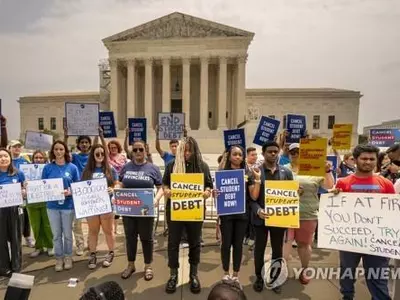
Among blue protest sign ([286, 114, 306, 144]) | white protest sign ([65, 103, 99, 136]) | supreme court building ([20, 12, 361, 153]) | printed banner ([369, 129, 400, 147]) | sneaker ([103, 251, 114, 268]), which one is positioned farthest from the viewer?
supreme court building ([20, 12, 361, 153])

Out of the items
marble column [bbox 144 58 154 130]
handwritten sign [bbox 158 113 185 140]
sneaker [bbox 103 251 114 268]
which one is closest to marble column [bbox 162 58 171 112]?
marble column [bbox 144 58 154 130]

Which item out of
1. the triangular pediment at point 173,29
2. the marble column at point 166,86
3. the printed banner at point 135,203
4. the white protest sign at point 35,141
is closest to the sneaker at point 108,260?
the printed banner at point 135,203

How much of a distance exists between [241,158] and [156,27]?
44158mm

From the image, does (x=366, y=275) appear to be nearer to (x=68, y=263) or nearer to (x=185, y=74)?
(x=68, y=263)

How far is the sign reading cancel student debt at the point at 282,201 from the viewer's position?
12.8ft

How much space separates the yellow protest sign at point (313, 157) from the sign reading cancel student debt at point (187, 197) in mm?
1509

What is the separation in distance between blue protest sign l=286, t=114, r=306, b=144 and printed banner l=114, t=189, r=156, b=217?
159 inches

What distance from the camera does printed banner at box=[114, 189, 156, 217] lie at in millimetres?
4258

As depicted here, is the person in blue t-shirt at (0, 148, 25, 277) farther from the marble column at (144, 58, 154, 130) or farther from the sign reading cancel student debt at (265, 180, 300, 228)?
the marble column at (144, 58, 154, 130)

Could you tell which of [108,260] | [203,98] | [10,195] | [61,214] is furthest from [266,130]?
[203,98]

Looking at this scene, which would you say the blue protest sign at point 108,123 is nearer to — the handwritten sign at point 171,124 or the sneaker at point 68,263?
the handwritten sign at point 171,124

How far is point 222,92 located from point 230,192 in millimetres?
41280

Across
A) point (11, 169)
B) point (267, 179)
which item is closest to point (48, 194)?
point (11, 169)

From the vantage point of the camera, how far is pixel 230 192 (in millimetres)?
4035
